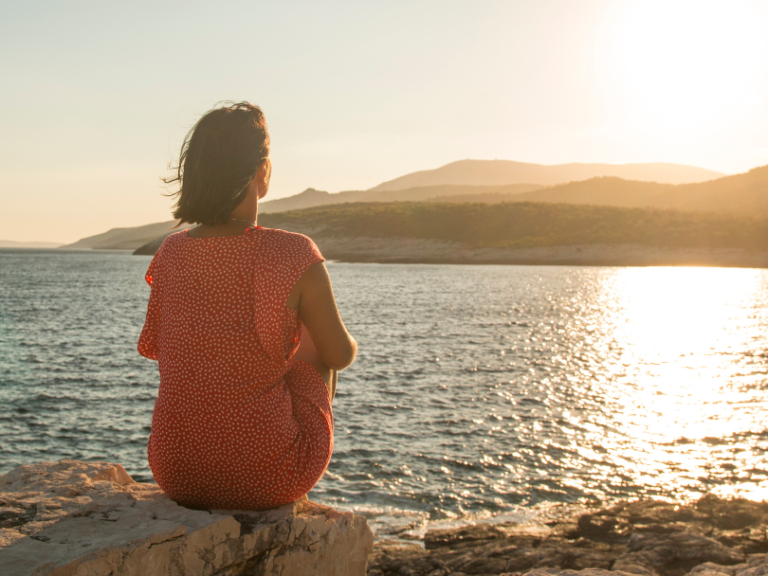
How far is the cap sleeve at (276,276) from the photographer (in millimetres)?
2674

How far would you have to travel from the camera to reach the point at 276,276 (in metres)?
2.68

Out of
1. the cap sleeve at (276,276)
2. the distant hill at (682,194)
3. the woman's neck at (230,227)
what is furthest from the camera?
the distant hill at (682,194)

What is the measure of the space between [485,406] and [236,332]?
36.0ft

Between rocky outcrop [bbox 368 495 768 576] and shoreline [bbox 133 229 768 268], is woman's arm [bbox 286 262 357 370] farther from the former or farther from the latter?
shoreline [bbox 133 229 768 268]

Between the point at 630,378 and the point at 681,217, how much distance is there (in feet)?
283

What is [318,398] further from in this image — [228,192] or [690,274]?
[690,274]

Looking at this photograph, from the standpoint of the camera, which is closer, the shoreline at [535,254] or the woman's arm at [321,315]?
the woman's arm at [321,315]

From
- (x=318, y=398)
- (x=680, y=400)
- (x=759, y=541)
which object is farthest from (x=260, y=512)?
(x=680, y=400)

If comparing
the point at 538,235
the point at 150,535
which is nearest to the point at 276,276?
the point at 150,535

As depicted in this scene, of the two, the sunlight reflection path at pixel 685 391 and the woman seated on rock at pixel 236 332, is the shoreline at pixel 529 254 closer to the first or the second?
the sunlight reflection path at pixel 685 391

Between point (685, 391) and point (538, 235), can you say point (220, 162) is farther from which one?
point (538, 235)

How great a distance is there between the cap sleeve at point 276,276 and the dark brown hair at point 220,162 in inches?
10.2

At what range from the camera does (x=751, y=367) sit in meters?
18.0

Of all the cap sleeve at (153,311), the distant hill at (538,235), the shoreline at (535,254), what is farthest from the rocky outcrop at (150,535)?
the distant hill at (538,235)
